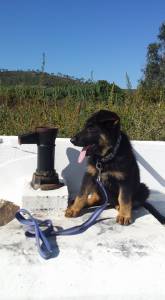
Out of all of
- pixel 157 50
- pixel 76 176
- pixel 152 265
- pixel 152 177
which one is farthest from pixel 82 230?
pixel 157 50

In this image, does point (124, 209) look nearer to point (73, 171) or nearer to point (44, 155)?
point (44, 155)

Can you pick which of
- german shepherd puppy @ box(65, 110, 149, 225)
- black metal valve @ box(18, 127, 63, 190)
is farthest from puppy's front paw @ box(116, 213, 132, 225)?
black metal valve @ box(18, 127, 63, 190)

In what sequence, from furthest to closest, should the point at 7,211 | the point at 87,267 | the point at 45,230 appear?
the point at 7,211
the point at 45,230
the point at 87,267

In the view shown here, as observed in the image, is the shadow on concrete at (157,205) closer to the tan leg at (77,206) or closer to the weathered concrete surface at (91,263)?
the weathered concrete surface at (91,263)

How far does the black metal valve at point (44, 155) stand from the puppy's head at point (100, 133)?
13.1 inches

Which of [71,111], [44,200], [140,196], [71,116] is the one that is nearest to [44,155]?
[44,200]

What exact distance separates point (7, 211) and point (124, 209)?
1.06m

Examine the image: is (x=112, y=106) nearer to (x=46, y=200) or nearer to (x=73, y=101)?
(x=73, y=101)

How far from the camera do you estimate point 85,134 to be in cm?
348

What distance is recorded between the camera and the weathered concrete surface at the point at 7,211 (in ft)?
11.6

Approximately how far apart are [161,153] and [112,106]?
5.35 ft

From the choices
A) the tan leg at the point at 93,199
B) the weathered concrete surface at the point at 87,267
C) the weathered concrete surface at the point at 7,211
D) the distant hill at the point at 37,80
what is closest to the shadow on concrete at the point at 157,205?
the tan leg at the point at 93,199

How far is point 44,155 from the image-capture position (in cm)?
376

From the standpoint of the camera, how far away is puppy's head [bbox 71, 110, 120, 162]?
11.4ft
